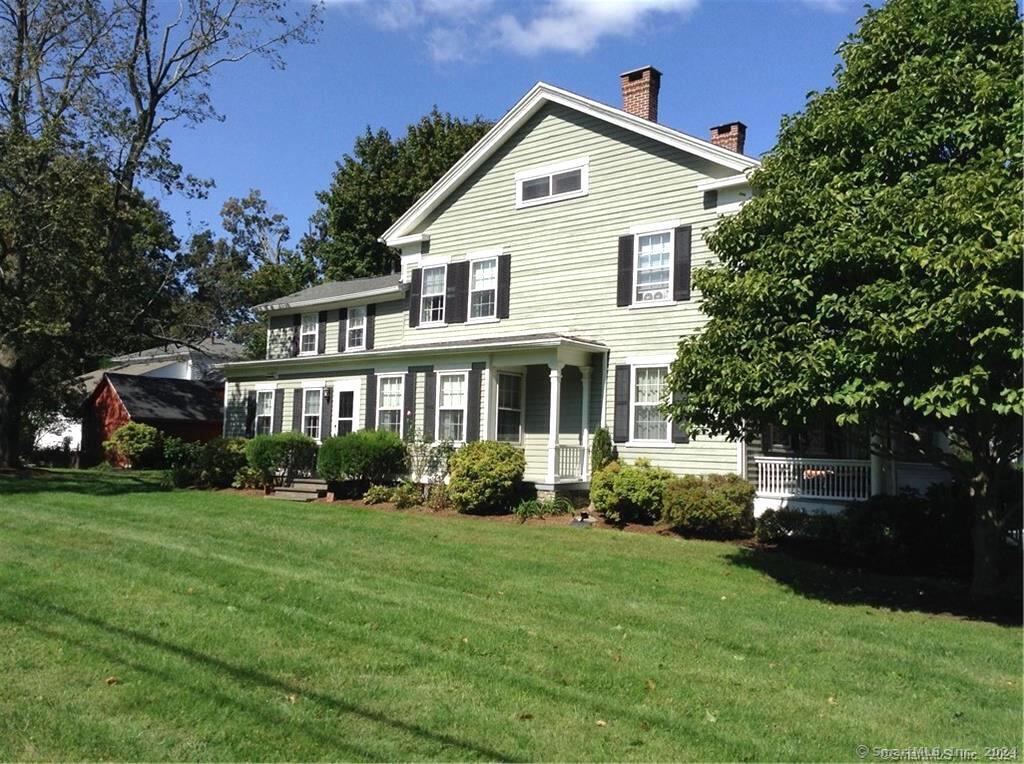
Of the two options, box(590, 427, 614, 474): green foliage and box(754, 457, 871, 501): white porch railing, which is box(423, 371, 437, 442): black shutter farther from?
box(754, 457, 871, 501): white porch railing

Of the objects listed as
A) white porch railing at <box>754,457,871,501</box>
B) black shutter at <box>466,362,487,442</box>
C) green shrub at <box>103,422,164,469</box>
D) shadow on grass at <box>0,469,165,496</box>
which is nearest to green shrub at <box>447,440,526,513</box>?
black shutter at <box>466,362,487,442</box>

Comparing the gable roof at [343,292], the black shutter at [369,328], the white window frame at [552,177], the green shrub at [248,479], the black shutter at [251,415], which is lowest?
the green shrub at [248,479]

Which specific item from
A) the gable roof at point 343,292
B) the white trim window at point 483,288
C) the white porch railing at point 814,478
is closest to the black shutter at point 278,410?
the gable roof at point 343,292

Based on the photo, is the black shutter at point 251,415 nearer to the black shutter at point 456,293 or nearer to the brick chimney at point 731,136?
the black shutter at point 456,293

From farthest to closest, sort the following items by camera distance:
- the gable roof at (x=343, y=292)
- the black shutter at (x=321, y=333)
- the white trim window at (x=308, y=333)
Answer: the white trim window at (x=308, y=333) < the black shutter at (x=321, y=333) < the gable roof at (x=343, y=292)

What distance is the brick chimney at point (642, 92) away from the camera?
19.4 metres

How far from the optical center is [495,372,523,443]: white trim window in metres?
19.1

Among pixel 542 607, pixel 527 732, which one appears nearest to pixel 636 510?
pixel 542 607

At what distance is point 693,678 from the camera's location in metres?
6.30

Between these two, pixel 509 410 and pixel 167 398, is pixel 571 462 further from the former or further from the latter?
pixel 167 398

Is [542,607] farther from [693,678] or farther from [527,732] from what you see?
[527,732]

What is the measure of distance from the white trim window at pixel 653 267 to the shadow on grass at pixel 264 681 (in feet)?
42.3

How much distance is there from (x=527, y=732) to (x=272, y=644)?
242 cm

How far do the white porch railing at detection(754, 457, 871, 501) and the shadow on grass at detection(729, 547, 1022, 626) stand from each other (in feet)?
7.99
